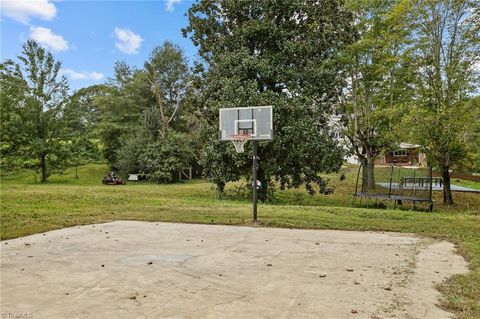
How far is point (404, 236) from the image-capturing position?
7371mm

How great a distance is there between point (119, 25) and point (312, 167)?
362 inches

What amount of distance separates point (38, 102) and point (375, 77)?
2101 cm

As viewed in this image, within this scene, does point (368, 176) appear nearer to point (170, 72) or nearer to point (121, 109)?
point (121, 109)

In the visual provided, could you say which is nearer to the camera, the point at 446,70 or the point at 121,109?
the point at 446,70

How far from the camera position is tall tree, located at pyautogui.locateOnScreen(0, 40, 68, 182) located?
998 inches

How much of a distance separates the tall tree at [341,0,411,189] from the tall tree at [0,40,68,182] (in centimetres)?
1897

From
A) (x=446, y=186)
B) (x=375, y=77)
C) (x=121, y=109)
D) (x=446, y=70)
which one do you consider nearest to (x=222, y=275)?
(x=446, y=70)

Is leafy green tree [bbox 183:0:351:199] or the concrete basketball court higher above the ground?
leafy green tree [bbox 183:0:351:199]

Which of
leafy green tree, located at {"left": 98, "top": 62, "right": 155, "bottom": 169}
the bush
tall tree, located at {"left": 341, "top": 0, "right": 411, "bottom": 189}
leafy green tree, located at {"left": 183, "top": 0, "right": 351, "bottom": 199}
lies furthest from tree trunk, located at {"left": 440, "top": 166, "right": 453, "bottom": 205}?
leafy green tree, located at {"left": 98, "top": 62, "right": 155, "bottom": 169}

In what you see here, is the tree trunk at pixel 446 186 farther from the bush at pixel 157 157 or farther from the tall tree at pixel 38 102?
the tall tree at pixel 38 102

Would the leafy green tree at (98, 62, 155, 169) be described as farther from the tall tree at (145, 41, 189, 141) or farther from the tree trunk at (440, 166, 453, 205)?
the tree trunk at (440, 166, 453, 205)

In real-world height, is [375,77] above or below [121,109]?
below

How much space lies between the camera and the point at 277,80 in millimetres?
15047

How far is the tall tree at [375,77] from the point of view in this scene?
15930mm
